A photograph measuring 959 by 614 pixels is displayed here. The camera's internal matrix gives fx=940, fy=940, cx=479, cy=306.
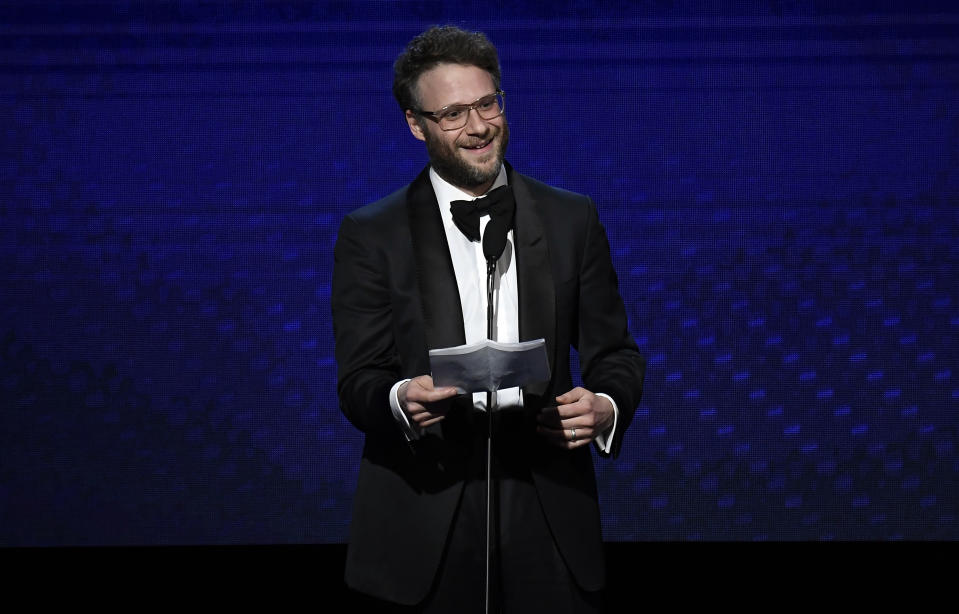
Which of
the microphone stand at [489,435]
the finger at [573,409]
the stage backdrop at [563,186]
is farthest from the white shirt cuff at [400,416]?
the stage backdrop at [563,186]

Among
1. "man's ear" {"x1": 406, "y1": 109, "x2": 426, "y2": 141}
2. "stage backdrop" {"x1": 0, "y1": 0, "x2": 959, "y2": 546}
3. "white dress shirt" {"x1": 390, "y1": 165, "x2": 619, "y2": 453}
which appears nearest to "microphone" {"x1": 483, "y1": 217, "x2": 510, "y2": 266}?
"white dress shirt" {"x1": 390, "y1": 165, "x2": 619, "y2": 453}

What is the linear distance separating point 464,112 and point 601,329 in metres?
0.42

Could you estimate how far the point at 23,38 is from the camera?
128 inches

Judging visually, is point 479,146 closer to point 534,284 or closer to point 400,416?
point 534,284

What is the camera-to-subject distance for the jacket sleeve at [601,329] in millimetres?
1511

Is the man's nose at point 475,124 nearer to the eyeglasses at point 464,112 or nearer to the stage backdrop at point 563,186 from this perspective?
the eyeglasses at point 464,112

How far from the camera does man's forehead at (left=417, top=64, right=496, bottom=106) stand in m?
1.52

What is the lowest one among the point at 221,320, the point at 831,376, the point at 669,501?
the point at 669,501

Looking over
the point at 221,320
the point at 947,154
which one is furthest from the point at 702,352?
the point at 221,320

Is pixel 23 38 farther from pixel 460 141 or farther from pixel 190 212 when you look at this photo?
pixel 460 141

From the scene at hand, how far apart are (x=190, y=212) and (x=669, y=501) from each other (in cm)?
194

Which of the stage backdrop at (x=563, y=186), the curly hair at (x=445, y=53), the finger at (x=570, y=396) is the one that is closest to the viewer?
the finger at (x=570, y=396)

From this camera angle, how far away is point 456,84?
152 cm

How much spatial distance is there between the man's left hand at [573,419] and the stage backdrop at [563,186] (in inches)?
75.1
